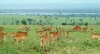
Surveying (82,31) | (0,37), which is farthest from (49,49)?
(82,31)

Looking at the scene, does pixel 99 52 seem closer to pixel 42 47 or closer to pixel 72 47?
pixel 72 47

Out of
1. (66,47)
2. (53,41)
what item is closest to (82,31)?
(53,41)

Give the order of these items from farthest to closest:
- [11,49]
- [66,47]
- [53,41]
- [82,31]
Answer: [82,31]
[53,41]
[66,47]
[11,49]

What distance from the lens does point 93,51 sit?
582 inches

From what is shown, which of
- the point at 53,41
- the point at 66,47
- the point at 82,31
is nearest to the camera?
the point at 66,47

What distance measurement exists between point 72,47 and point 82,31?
33.0ft

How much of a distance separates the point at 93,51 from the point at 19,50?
455cm

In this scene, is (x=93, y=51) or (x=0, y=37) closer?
(x=93, y=51)

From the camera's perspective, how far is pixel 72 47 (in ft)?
50.9

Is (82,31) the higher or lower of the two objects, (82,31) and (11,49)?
the lower

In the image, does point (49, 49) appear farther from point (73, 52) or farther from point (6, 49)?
point (6, 49)

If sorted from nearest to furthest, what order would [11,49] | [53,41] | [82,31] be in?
[11,49]
[53,41]
[82,31]

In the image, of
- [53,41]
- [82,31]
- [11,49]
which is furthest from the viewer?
[82,31]

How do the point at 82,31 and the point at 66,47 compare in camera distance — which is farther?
the point at 82,31
